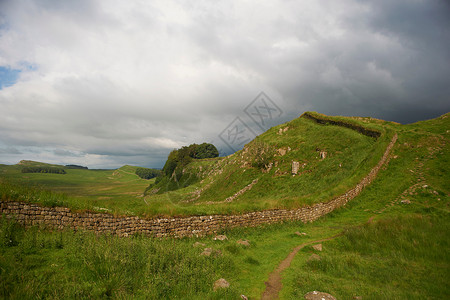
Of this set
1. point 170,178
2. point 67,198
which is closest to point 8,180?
point 67,198

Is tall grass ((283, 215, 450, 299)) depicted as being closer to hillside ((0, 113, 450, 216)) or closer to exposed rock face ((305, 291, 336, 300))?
exposed rock face ((305, 291, 336, 300))

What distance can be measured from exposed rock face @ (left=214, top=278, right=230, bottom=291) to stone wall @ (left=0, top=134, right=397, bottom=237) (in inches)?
234

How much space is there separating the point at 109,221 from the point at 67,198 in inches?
→ 99.9

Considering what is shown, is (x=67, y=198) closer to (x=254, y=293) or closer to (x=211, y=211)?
(x=211, y=211)

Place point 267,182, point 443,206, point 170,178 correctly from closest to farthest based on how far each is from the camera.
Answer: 1. point 443,206
2. point 267,182
3. point 170,178

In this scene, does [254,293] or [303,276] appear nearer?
[254,293]

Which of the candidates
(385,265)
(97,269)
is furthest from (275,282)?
(97,269)

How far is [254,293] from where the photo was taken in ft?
21.5

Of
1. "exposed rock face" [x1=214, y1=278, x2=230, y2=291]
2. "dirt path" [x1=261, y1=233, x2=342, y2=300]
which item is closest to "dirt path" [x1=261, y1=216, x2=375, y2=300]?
"dirt path" [x1=261, y1=233, x2=342, y2=300]

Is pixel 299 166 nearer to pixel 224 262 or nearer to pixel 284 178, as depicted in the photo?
pixel 284 178

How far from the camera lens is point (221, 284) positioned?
6426 millimetres

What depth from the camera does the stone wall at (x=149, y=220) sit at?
8.73 m

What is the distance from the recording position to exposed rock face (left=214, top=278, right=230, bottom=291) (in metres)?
6.21

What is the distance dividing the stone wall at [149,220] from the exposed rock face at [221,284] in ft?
19.5
